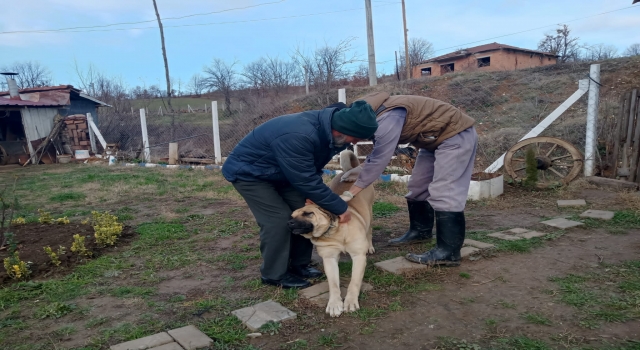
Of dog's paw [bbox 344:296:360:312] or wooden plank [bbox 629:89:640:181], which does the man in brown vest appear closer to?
dog's paw [bbox 344:296:360:312]

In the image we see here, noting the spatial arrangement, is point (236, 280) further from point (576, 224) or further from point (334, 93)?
point (334, 93)

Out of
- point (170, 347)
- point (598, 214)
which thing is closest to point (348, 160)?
point (170, 347)

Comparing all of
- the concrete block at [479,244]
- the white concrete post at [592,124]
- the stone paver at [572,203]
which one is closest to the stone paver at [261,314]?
the concrete block at [479,244]

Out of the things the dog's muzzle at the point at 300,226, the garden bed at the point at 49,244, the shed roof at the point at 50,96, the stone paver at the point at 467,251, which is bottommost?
the stone paver at the point at 467,251

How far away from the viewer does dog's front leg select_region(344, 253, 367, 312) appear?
2.89 meters

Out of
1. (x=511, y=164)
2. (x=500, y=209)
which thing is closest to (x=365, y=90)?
(x=511, y=164)

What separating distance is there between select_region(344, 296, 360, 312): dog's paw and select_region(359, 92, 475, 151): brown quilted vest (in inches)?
56.9

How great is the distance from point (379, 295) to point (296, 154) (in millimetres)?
1231

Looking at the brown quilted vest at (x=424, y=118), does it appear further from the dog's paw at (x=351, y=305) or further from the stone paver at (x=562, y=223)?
the stone paver at (x=562, y=223)

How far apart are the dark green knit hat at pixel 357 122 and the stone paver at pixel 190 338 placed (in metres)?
1.63

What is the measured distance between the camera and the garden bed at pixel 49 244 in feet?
12.9

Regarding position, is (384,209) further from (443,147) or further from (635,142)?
(635,142)

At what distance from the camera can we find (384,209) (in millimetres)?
6047

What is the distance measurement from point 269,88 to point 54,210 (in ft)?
45.0
